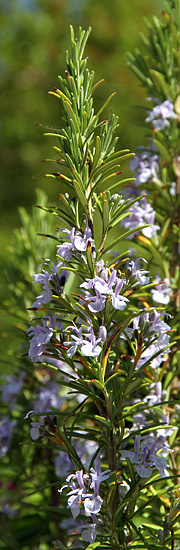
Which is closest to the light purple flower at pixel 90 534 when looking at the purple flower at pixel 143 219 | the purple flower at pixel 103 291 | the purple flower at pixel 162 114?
the purple flower at pixel 103 291

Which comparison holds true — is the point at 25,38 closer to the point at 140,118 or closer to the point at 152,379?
the point at 140,118

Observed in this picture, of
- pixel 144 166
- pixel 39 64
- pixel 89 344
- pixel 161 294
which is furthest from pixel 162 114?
pixel 39 64

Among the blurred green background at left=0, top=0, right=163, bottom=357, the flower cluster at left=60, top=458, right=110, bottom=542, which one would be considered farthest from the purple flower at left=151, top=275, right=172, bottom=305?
the blurred green background at left=0, top=0, right=163, bottom=357

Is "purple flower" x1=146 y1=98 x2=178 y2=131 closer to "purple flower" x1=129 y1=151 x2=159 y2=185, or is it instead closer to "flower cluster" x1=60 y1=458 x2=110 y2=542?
"purple flower" x1=129 y1=151 x2=159 y2=185

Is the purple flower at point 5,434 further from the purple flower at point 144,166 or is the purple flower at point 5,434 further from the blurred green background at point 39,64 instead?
the blurred green background at point 39,64

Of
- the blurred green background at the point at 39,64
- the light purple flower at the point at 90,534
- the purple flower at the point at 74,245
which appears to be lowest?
the light purple flower at the point at 90,534

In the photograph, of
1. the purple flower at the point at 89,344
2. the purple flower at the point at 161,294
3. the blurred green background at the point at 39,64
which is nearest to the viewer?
the purple flower at the point at 89,344
